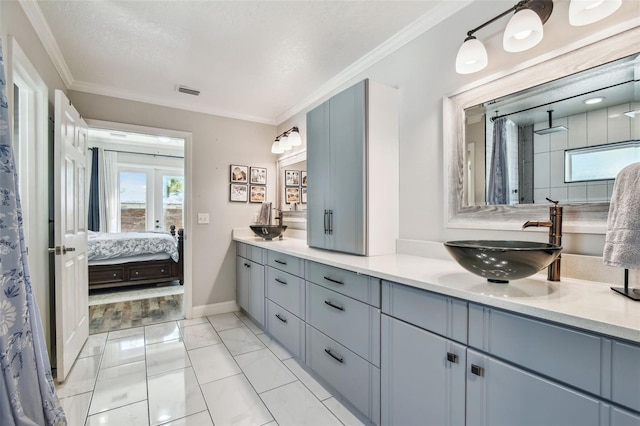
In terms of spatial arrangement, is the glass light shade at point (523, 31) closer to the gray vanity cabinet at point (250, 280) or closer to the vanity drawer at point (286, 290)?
the vanity drawer at point (286, 290)

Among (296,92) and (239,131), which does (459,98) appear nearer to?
(296,92)

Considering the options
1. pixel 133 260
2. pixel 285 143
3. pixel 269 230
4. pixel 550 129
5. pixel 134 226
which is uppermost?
pixel 285 143

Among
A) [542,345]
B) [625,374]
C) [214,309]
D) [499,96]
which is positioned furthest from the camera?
[214,309]

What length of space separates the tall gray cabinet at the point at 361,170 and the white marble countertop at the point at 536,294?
364 millimetres

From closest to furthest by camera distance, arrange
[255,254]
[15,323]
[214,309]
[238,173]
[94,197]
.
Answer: [15,323] < [255,254] < [214,309] < [238,173] < [94,197]

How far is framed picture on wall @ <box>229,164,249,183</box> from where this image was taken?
12.0 feet

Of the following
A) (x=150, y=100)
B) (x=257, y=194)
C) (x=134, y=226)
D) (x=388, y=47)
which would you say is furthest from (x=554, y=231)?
(x=134, y=226)

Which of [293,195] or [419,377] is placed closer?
[419,377]

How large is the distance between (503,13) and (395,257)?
144 centimetres

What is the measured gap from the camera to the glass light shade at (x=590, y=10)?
1.12m

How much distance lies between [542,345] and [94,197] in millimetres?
7545

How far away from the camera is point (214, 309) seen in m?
3.53

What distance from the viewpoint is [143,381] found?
2.13 metres

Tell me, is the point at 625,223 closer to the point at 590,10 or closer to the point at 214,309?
the point at 590,10
